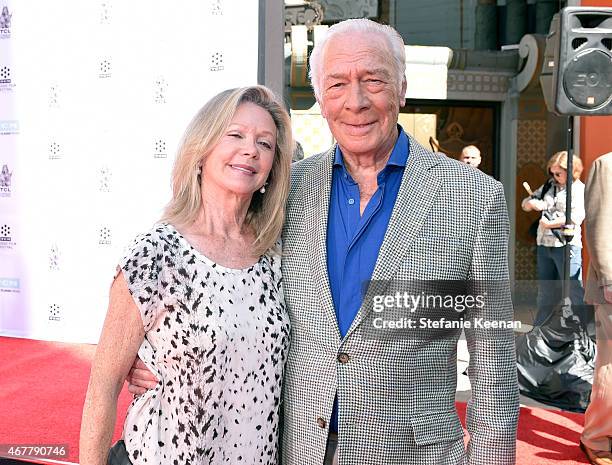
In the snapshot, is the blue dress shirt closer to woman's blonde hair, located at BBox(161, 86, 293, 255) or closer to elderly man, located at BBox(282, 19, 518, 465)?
elderly man, located at BBox(282, 19, 518, 465)

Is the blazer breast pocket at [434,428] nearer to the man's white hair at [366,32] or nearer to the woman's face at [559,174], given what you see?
the man's white hair at [366,32]

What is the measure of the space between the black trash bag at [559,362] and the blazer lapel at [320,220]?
356 centimetres

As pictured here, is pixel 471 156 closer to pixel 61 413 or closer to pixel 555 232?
pixel 555 232

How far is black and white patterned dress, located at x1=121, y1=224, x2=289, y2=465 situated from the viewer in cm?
176

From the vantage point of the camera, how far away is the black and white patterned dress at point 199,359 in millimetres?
1765

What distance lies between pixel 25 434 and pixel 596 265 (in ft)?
10.4

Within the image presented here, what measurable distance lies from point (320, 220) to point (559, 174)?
16.0ft

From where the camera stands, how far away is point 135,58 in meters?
5.69

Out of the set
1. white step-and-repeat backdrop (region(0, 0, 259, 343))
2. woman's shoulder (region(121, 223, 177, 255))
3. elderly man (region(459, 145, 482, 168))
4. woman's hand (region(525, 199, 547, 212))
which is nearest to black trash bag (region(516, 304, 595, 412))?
woman's hand (region(525, 199, 547, 212))

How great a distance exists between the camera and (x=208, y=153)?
191 centimetres

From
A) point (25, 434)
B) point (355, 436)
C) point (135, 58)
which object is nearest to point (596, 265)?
point (355, 436)

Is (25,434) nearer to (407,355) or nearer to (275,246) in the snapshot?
(275,246)

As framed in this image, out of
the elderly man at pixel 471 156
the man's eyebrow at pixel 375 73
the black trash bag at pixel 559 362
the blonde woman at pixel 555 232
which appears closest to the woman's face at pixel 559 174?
the blonde woman at pixel 555 232

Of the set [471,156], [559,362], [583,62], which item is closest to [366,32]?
[583,62]
